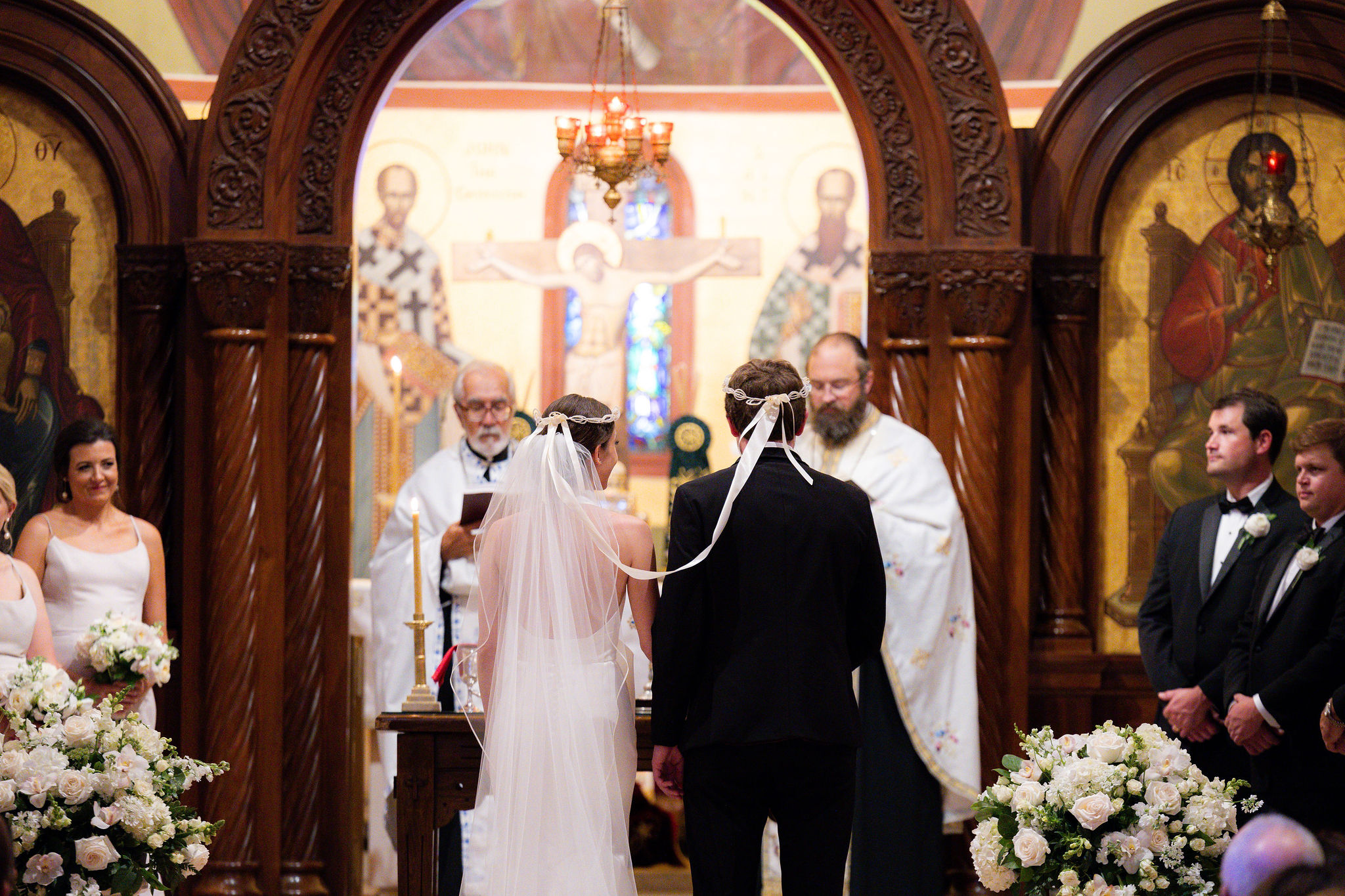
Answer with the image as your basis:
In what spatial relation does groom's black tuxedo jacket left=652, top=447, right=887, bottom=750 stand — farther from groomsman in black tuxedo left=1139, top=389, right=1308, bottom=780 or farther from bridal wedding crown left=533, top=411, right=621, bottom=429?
groomsman in black tuxedo left=1139, top=389, right=1308, bottom=780

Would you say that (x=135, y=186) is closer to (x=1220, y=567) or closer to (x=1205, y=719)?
(x=1220, y=567)

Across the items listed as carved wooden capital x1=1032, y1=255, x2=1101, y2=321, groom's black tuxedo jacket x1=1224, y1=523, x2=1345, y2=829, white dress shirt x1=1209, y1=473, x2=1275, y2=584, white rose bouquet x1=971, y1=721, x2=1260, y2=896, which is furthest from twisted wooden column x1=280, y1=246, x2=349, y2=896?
groom's black tuxedo jacket x1=1224, y1=523, x2=1345, y2=829

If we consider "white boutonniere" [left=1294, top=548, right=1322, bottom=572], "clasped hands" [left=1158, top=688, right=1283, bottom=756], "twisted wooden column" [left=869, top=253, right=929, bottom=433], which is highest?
"twisted wooden column" [left=869, top=253, right=929, bottom=433]

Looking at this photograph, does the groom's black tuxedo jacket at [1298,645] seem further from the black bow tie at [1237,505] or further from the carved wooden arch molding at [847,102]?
the carved wooden arch molding at [847,102]

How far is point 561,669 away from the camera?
14.8 ft

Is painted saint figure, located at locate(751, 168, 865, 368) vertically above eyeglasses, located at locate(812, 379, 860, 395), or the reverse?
painted saint figure, located at locate(751, 168, 865, 368)

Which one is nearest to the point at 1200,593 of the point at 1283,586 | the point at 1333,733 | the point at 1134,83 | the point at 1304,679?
the point at 1283,586

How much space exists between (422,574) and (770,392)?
2538 mm

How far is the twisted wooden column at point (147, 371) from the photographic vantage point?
21.6ft

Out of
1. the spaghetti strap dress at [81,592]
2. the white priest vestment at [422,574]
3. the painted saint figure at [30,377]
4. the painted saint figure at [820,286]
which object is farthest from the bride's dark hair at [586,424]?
the painted saint figure at [820,286]

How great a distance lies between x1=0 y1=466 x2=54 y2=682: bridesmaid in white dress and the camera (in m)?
5.29

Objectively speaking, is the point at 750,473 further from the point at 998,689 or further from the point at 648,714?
the point at 998,689

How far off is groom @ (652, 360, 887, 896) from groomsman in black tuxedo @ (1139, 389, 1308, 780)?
5.99 ft

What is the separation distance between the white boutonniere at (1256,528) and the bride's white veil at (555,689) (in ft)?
7.59
